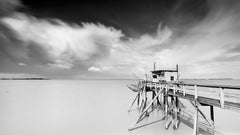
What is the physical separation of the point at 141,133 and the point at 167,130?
6.51 feet

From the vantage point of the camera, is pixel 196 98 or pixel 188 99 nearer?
pixel 196 98

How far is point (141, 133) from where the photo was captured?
28.3 feet

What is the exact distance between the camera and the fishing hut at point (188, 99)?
571 cm

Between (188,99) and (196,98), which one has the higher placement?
(196,98)

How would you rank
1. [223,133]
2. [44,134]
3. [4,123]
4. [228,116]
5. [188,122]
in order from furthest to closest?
1. [228,116]
2. [4,123]
3. [188,122]
4. [44,134]
5. [223,133]

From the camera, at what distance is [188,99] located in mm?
7164

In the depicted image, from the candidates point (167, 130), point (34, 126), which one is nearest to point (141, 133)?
point (167, 130)

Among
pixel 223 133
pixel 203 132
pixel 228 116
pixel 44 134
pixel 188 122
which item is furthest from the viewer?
pixel 228 116

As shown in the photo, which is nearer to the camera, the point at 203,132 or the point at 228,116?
the point at 203,132

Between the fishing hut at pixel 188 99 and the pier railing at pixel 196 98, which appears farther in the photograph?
the fishing hut at pixel 188 99

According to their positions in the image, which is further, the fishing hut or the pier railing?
the fishing hut

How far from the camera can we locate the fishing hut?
225 inches

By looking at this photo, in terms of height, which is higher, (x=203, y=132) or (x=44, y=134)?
(x=203, y=132)

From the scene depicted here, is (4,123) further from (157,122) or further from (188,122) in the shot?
(188,122)
